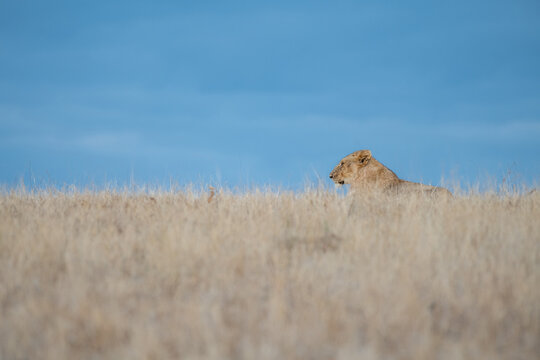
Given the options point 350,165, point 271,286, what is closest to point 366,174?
point 350,165

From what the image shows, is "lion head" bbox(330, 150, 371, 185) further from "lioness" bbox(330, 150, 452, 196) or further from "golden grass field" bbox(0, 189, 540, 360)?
"golden grass field" bbox(0, 189, 540, 360)

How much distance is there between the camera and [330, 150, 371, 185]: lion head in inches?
497

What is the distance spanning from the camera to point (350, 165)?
41.8 feet

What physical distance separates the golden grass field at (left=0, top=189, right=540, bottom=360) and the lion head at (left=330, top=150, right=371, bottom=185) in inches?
167

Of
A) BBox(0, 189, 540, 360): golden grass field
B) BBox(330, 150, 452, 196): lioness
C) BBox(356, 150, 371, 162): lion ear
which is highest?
BBox(356, 150, 371, 162): lion ear

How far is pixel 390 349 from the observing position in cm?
399

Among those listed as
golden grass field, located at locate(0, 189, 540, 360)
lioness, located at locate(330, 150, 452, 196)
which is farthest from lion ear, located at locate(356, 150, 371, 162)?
golden grass field, located at locate(0, 189, 540, 360)

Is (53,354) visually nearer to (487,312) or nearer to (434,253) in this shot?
(487,312)

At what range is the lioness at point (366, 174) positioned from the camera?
12578mm

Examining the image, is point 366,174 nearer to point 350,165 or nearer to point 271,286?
point 350,165

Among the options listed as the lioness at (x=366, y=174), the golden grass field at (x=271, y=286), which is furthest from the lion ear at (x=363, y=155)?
the golden grass field at (x=271, y=286)

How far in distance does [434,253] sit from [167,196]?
6.70 m

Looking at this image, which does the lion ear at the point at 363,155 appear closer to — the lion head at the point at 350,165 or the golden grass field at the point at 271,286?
the lion head at the point at 350,165

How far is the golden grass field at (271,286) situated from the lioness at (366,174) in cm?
408
